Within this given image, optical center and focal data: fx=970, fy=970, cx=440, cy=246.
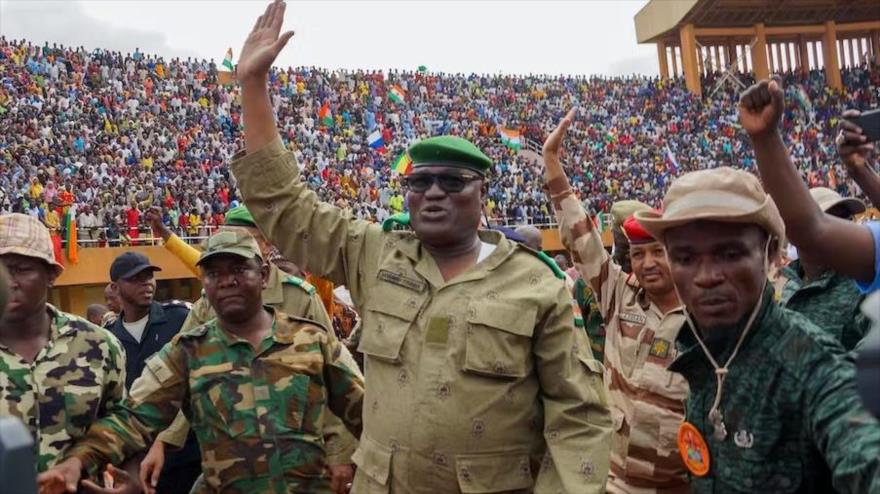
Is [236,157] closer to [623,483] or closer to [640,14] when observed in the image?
[623,483]

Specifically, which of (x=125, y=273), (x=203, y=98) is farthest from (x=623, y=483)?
(x=203, y=98)

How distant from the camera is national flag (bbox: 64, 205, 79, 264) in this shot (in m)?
17.8

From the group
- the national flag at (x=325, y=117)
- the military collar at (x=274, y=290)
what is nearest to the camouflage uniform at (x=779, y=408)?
the military collar at (x=274, y=290)

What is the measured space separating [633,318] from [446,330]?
4.00 feet

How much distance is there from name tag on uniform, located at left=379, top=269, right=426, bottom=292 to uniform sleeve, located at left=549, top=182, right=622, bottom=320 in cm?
120

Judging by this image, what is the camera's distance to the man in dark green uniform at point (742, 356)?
1.83 metres

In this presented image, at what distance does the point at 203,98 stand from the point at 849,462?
26453mm

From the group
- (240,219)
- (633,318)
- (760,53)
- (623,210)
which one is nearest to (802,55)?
(760,53)

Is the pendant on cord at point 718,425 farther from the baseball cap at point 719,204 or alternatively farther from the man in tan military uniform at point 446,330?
the man in tan military uniform at point 446,330

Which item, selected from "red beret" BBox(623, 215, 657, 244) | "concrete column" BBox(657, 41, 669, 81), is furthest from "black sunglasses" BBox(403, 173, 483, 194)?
"concrete column" BBox(657, 41, 669, 81)

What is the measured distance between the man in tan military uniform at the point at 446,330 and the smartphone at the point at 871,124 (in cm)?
95

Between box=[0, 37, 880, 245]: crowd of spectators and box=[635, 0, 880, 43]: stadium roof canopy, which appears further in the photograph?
box=[635, 0, 880, 43]: stadium roof canopy

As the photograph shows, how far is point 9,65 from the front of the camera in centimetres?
2305

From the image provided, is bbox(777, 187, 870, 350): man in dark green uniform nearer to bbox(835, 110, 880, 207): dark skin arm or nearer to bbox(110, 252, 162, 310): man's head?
bbox(835, 110, 880, 207): dark skin arm
